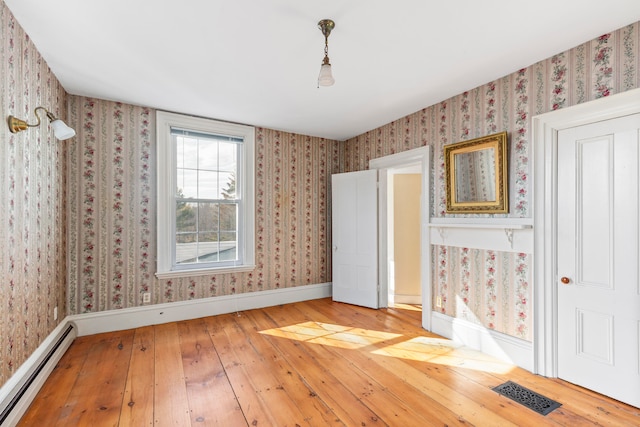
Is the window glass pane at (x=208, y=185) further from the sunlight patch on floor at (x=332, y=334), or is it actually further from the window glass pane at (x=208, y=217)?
the sunlight patch on floor at (x=332, y=334)

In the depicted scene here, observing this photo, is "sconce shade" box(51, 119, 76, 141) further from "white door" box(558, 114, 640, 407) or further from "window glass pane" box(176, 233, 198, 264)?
"white door" box(558, 114, 640, 407)

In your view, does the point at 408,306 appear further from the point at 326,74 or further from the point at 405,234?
the point at 326,74

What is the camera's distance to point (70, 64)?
8.28ft

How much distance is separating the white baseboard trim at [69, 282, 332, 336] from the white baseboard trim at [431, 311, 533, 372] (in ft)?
6.57

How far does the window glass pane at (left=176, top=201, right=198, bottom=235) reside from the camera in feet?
12.2

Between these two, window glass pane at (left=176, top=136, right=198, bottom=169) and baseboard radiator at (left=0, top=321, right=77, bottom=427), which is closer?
baseboard radiator at (left=0, top=321, right=77, bottom=427)

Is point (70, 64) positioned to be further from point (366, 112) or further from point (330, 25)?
point (366, 112)

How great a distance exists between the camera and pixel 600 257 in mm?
2174

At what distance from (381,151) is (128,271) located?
3.48m

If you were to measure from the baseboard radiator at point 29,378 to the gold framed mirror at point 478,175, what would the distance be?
3.70m

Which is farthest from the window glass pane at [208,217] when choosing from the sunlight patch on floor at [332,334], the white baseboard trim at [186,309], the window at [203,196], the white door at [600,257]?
the white door at [600,257]

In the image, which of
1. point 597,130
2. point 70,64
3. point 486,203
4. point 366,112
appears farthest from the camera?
point 366,112

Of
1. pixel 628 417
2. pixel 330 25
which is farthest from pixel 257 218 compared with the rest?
pixel 628 417

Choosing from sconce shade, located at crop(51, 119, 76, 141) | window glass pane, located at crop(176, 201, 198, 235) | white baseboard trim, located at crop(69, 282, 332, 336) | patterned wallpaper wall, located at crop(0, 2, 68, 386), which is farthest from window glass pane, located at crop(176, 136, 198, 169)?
white baseboard trim, located at crop(69, 282, 332, 336)
